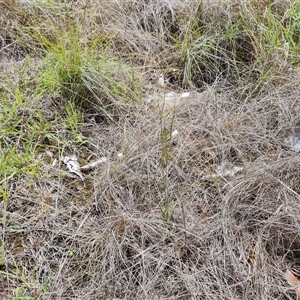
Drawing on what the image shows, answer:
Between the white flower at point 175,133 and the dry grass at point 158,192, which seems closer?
the dry grass at point 158,192

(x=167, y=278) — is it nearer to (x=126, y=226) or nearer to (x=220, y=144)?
(x=126, y=226)

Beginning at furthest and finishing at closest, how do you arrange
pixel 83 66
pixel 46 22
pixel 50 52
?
pixel 46 22, pixel 50 52, pixel 83 66

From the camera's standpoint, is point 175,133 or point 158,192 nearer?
point 158,192

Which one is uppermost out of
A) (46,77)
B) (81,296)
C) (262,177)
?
(46,77)

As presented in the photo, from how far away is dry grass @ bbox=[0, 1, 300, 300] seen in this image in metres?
1.51

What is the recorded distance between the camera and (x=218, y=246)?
61.4 inches

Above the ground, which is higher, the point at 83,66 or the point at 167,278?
the point at 83,66

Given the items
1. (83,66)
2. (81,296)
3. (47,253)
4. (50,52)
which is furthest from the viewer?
(50,52)

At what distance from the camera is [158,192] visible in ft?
5.56

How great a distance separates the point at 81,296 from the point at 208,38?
1330 mm

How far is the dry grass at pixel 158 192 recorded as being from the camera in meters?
1.51

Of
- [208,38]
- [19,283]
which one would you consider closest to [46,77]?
[208,38]

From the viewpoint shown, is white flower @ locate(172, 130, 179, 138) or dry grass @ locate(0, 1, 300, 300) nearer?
dry grass @ locate(0, 1, 300, 300)

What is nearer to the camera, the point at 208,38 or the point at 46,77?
the point at 46,77
